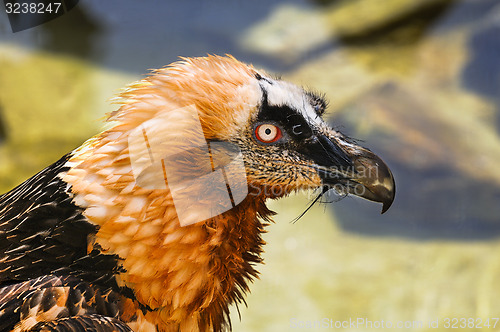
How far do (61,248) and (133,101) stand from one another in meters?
0.59

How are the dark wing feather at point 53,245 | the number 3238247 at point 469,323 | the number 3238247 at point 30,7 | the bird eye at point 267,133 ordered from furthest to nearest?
the number 3238247 at point 30,7 < the number 3238247 at point 469,323 < the bird eye at point 267,133 < the dark wing feather at point 53,245

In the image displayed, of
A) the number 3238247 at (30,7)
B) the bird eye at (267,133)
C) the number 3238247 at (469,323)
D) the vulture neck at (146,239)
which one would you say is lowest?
the number 3238247 at (469,323)

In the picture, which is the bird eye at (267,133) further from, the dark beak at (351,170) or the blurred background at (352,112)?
the blurred background at (352,112)

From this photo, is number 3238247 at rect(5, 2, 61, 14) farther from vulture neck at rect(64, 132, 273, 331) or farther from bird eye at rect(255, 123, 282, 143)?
bird eye at rect(255, 123, 282, 143)

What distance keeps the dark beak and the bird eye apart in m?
0.14

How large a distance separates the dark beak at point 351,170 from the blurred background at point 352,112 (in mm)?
2295

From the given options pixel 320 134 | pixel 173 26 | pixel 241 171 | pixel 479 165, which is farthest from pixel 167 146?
pixel 479 165

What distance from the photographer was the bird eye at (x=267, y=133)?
179cm

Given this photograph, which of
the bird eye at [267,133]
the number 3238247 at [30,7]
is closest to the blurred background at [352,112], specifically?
the number 3238247 at [30,7]

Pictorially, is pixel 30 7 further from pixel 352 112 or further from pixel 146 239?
pixel 146 239

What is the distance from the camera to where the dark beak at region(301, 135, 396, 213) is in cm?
186

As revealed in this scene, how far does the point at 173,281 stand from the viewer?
1704mm

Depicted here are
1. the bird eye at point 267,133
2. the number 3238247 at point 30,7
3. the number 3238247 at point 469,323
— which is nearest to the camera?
the bird eye at point 267,133

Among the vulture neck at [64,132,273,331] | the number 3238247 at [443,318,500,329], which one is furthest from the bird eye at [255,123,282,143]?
the number 3238247 at [443,318,500,329]
